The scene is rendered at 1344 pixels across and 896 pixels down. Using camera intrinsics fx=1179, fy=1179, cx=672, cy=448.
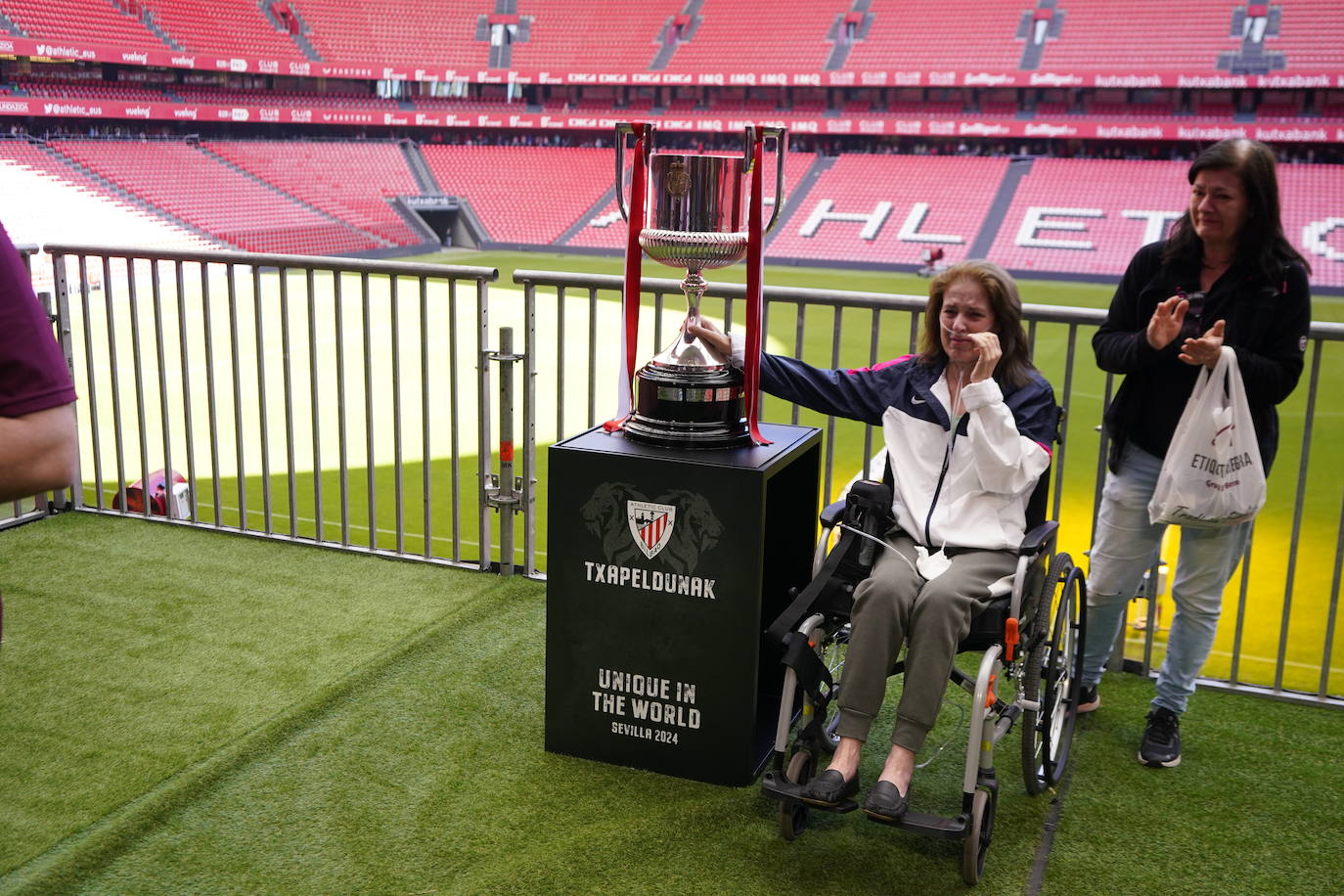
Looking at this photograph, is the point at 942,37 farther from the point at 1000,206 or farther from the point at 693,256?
the point at 693,256

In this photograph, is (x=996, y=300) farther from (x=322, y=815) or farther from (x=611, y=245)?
(x=611, y=245)

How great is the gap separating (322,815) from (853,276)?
2319cm

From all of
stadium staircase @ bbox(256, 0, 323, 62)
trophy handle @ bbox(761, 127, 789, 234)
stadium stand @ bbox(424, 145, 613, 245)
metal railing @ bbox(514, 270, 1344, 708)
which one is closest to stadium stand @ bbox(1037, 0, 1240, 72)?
stadium stand @ bbox(424, 145, 613, 245)

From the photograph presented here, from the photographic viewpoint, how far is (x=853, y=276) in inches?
984

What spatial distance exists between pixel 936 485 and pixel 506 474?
1.90m

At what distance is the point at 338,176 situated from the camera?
31.3m

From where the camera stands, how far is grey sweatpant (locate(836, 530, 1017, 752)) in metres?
2.53

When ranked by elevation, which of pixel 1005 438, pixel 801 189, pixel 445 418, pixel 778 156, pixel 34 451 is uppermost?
pixel 801 189

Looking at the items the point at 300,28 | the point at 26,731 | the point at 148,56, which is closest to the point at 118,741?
the point at 26,731

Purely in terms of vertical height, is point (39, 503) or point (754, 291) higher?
point (754, 291)

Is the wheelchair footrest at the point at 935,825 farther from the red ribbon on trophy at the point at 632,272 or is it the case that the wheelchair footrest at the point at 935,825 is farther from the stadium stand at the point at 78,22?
the stadium stand at the point at 78,22

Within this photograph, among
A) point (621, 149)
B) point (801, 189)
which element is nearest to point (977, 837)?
point (621, 149)

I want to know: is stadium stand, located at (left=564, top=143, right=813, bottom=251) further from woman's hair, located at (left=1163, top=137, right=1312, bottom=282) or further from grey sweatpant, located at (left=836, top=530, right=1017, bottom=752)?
grey sweatpant, located at (left=836, top=530, right=1017, bottom=752)

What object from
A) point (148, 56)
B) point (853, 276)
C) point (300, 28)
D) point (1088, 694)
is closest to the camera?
point (1088, 694)
